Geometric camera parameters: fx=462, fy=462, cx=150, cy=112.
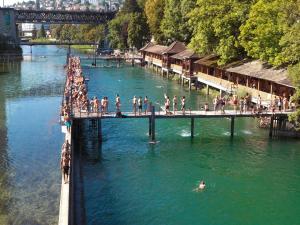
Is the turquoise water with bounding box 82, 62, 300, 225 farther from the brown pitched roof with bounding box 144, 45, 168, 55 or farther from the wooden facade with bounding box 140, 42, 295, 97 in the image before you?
the brown pitched roof with bounding box 144, 45, 168, 55

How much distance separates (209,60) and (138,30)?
64.2 m

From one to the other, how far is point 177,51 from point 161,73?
29.8 feet

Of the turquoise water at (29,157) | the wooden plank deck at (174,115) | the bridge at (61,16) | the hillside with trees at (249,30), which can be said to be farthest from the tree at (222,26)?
the bridge at (61,16)

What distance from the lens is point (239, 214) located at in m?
25.4

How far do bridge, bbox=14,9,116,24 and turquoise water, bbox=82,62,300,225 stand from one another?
431 feet

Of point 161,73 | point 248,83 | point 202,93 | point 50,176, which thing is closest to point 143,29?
point 161,73

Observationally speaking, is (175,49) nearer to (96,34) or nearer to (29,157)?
(29,157)

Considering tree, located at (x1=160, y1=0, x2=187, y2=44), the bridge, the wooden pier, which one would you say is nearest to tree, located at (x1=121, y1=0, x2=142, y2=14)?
the bridge

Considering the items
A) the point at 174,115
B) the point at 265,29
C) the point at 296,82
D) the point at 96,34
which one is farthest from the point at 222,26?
the point at 96,34

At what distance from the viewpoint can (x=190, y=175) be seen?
31.1 metres

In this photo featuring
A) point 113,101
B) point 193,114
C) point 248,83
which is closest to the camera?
point 193,114

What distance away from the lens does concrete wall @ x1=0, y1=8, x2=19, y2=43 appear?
503 ft

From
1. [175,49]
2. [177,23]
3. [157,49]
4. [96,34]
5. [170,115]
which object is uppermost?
[96,34]

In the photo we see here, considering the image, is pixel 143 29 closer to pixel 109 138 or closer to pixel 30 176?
pixel 109 138
